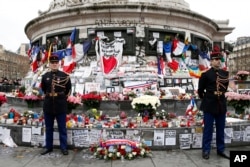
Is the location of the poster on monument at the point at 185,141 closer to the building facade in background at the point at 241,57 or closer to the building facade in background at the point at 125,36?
the building facade in background at the point at 125,36

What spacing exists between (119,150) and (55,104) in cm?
189

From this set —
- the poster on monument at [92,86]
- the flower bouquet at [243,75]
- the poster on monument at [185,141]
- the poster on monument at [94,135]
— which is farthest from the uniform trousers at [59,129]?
the flower bouquet at [243,75]

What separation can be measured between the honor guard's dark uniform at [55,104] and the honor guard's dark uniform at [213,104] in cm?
331

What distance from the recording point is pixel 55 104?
27.5 ft

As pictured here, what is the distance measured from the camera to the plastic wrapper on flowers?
7.86 m

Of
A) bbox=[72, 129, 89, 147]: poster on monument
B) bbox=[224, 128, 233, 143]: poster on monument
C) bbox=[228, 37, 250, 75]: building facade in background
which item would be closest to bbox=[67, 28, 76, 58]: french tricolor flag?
bbox=[72, 129, 89, 147]: poster on monument

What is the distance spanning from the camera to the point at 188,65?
70.0ft

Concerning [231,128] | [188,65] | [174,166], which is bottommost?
[174,166]

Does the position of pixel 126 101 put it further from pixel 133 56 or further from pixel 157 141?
pixel 157 141

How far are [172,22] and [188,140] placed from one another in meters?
13.6

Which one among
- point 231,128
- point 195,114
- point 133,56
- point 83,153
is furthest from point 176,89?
point 83,153

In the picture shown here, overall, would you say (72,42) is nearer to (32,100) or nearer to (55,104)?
(32,100)

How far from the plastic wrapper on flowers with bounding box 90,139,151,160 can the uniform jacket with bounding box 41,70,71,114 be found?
4.37ft

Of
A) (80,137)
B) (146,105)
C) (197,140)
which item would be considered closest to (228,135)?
(197,140)
